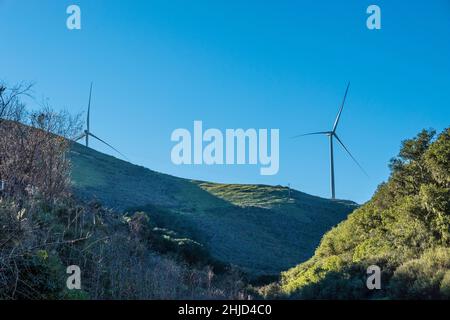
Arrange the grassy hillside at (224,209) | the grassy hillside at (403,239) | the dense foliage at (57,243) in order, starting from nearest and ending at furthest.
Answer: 1. the dense foliage at (57,243)
2. the grassy hillside at (403,239)
3. the grassy hillside at (224,209)

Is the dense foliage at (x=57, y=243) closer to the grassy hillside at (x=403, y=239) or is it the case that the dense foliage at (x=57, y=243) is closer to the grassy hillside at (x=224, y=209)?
the grassy hillside at (x=403, y=239)

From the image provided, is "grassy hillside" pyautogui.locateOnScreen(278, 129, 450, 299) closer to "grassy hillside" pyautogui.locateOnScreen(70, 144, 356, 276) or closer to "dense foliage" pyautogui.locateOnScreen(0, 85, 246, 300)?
"dense foliage" pyautogui.locateOnScreen(0, 85, 246, 300)

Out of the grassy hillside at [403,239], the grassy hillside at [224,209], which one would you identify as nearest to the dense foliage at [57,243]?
the grassy hillside at [403,239]

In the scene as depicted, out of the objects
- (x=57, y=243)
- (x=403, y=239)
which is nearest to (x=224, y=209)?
(x=403, y=239)

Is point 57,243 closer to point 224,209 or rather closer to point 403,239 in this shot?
point 403,239
